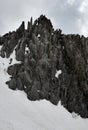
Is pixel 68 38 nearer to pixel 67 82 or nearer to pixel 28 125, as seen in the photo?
pixel 67 82

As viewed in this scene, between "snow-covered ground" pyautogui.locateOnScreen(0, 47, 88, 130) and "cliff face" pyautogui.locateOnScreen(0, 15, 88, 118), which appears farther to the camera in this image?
"cliff face" pyautogui.locateOnScreen(0, 15, 88, 118)

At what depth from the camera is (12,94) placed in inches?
2175

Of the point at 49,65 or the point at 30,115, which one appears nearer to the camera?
the point at 30,115

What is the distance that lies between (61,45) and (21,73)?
21.9 meters

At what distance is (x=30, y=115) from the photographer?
4909 centimetres

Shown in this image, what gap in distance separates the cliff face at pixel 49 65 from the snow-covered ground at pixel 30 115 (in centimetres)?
221

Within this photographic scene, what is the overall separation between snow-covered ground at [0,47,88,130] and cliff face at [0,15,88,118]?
2.21 metres

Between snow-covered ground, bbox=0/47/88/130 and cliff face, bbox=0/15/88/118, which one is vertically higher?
cliff face, bbox=0/15/88/118

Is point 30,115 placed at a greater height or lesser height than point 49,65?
lesser

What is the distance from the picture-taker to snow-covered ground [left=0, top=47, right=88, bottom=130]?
142 ft

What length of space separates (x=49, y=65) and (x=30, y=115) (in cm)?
2099

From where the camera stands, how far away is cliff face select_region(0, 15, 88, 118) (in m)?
61.0

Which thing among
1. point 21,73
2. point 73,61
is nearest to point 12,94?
point 21,73

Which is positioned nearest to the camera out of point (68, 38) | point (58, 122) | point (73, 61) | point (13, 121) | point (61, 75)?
point (13, 121)
